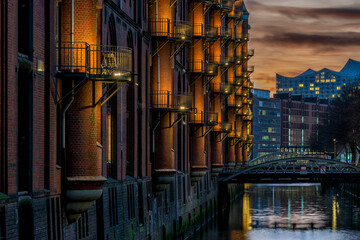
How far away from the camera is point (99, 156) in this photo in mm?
24219

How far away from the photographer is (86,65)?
2278cm

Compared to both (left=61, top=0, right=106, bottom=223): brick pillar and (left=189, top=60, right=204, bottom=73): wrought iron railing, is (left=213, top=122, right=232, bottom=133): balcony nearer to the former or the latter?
(left=189, top=60, right=204, bottom=73): wrought iron railing

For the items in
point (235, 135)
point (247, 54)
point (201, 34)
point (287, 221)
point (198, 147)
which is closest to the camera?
point (201, 34)

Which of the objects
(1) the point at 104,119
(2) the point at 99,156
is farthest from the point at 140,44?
(2) the point at 99,156

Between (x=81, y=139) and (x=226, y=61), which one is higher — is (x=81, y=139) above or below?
below

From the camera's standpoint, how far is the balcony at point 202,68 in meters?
56.2

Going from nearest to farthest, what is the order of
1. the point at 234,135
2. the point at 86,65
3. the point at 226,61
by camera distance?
the point at 86,65
the point at 226,61
the point at 234,135

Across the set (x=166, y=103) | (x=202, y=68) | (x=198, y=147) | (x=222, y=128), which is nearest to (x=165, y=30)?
(x=166, y=103)

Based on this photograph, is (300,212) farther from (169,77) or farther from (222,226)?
(169,77)

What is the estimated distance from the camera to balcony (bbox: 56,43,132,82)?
22641 mm

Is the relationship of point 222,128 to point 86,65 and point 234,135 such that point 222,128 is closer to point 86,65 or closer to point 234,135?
point 234,135

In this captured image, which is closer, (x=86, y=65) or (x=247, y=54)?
(x=86, y=65)

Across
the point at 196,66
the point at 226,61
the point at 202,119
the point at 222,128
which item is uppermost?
the point at 226,61

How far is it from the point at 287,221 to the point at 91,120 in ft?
153
